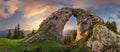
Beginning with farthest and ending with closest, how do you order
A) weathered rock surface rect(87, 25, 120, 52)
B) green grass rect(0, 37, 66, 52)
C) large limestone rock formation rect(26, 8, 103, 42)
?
large limestone rock formation rect(26, 8, 103, 42) → green grass rect(0, 37, 66, 52) → weathered rock surface rect(87, 25, 120, 52)

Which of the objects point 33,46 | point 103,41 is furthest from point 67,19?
point 103,41

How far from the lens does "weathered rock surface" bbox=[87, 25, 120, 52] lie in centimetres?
13488

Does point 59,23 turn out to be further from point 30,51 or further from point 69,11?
point 30,51

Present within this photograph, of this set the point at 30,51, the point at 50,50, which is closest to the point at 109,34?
the point at 50,50

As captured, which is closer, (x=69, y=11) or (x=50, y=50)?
(x=50, y=50)

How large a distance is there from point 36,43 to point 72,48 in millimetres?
18898

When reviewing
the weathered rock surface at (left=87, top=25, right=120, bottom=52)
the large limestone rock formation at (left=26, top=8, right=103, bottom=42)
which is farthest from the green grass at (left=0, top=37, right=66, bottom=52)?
the weathered rock surface at (left=87, top=25, right=120, bottom=52)

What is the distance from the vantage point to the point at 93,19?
534 feet

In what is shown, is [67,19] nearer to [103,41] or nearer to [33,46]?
[33,46]

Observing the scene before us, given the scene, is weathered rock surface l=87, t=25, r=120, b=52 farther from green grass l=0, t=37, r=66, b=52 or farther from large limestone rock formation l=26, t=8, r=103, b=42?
large limestone rock formation l=26, t=8, r=103, b=42

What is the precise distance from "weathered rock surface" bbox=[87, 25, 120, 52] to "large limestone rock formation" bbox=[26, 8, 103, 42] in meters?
23.5

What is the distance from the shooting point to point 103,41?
445 feet

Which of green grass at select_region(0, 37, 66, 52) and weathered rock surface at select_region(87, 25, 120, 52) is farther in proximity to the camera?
green grass at select_region(0, 37, 66, 52)

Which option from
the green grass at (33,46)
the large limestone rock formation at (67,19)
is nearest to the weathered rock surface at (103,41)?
the green grass at (33,46)
